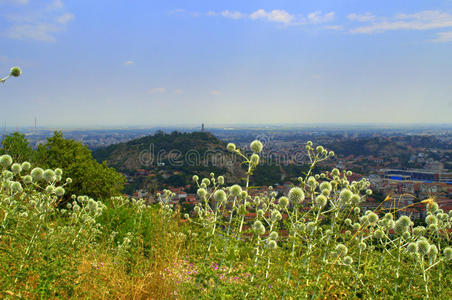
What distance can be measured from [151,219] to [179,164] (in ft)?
77.1

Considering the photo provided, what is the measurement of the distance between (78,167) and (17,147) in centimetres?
219

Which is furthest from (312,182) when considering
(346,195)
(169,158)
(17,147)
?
(169,158)

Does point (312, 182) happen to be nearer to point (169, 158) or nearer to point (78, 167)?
point (78, 167)

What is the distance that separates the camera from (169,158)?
3256cm

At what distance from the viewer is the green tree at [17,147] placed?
991 cm

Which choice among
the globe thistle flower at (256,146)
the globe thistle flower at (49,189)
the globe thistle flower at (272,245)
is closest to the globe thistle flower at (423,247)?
the globe thistle flower at (272,245)

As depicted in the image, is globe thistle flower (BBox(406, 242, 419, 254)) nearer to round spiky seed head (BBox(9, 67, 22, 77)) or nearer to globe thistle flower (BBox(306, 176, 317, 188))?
globe thistle flower (BBox(306, 176, 317, 188))

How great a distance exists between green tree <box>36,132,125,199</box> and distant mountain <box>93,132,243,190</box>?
900 centimetres

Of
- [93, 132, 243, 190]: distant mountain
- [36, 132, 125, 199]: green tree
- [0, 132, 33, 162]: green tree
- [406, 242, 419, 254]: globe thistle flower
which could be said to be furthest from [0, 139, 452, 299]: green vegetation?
[93, 132, 243, 190]: distant mountain

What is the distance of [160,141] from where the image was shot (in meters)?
41.2

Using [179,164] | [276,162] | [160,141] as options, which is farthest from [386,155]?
[160,141]

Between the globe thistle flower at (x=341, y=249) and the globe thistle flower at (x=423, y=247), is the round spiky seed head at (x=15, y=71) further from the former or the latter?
the globe thistle flower at (x=423, y=247)

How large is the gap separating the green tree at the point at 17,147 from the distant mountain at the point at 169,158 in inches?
→ 402

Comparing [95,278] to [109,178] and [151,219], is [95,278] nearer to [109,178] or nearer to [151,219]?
[151,219]
